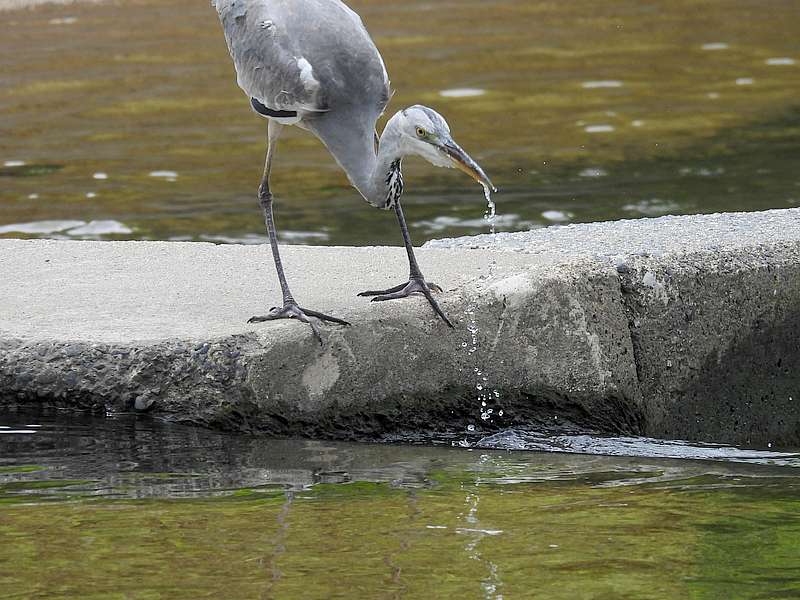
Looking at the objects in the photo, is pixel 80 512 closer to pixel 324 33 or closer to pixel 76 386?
pixel 76 386

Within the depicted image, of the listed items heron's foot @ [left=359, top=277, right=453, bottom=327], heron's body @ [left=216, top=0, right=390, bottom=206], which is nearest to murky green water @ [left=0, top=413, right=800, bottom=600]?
heron's foot @ [left=359, top=277, right=453, bottom=327]

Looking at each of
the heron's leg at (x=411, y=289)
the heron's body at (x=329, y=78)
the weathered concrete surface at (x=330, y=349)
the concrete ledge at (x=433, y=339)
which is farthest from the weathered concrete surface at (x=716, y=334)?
the heron's body at (x=329, y=78)

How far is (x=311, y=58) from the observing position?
585cm

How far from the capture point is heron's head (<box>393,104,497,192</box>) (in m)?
5.32

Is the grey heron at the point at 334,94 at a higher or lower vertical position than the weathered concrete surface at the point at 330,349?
higher

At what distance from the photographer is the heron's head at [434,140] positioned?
532 centimetres

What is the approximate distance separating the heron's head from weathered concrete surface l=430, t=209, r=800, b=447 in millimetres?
1029

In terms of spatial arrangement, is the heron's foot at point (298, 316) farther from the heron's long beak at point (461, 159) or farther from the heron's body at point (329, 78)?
the heron's long beak at point (461, 159)

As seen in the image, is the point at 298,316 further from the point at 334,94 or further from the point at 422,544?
the point at 422,544

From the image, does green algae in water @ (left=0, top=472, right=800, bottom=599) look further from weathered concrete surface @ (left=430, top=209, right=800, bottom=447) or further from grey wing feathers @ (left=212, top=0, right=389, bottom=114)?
grey wing feathers @ (left=212, top=0, right=389, bottom=114)

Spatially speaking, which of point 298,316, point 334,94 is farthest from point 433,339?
point 334,94

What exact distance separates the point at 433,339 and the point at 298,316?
53 centimetres

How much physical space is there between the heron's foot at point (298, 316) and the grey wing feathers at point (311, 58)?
0.84 m

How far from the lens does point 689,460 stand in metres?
5.32
